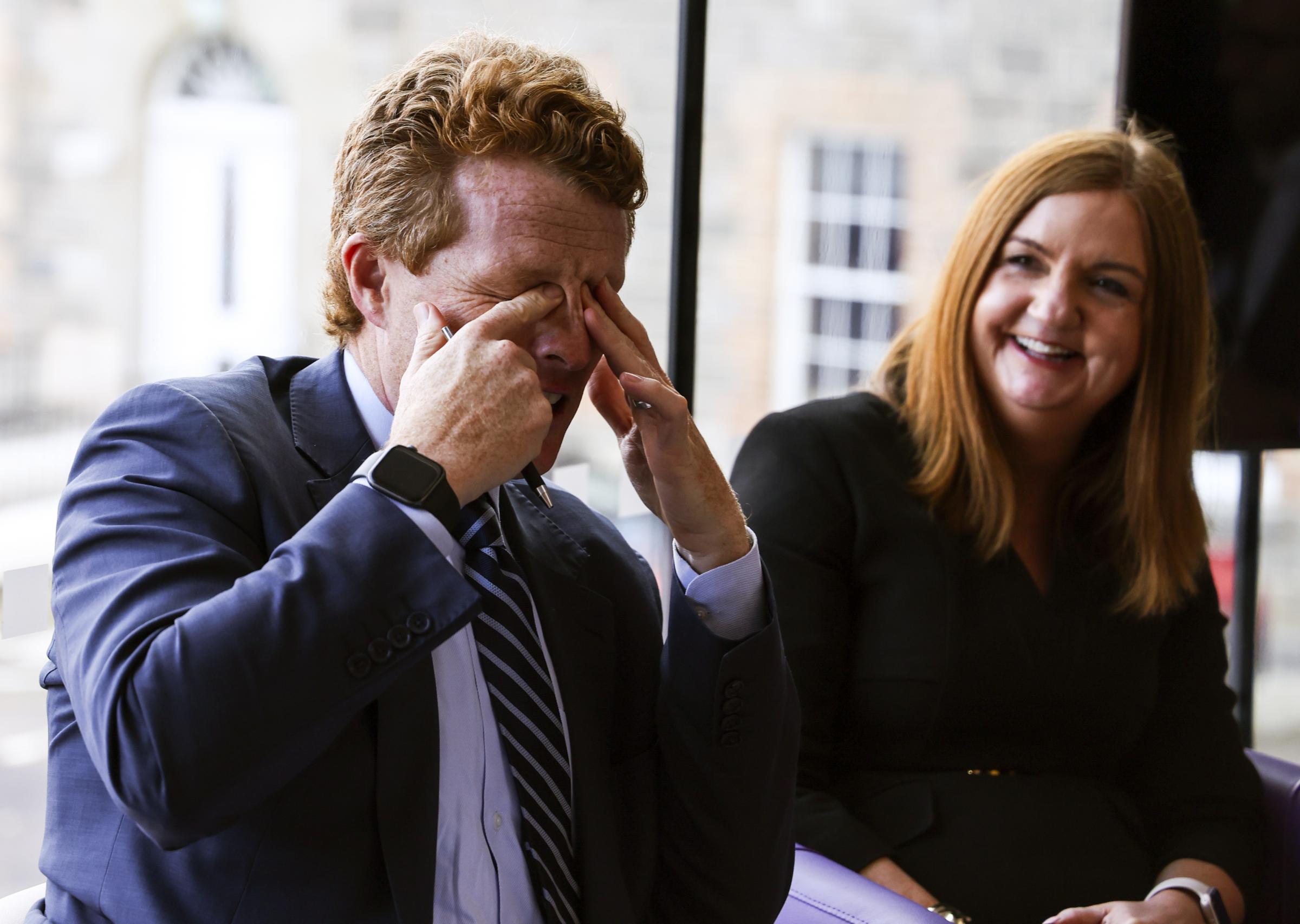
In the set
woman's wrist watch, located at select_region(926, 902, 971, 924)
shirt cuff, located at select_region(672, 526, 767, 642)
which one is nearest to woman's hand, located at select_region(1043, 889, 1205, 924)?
woman's wrist watch, located at select_region(926, 902, 971, 924)

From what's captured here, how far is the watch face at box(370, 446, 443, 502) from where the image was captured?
108cm

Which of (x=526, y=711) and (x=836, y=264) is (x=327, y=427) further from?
(x=836, y=264)

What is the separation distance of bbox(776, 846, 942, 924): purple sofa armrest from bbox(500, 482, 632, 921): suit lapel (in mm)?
309

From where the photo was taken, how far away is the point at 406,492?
1086 millimetres

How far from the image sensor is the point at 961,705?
198 centimetres

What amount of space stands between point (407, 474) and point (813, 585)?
Result: 1.00 metres

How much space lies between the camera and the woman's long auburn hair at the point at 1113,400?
210 centimetres

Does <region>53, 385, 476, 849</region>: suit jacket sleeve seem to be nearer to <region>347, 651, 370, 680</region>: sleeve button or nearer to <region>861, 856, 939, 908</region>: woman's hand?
<region>347, 651, 370, 680</region>: sleeve button

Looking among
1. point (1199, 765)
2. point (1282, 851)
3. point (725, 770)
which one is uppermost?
point (725, 770)

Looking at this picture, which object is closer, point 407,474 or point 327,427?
point 407,474

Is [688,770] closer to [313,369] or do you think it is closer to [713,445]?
[313,369]

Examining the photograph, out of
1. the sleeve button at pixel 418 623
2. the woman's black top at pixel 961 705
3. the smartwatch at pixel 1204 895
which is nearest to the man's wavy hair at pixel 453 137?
the sleeve button at pixel 418 623

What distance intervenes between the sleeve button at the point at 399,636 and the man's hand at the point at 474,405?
13 cm

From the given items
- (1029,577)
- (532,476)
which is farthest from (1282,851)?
(532,476)
